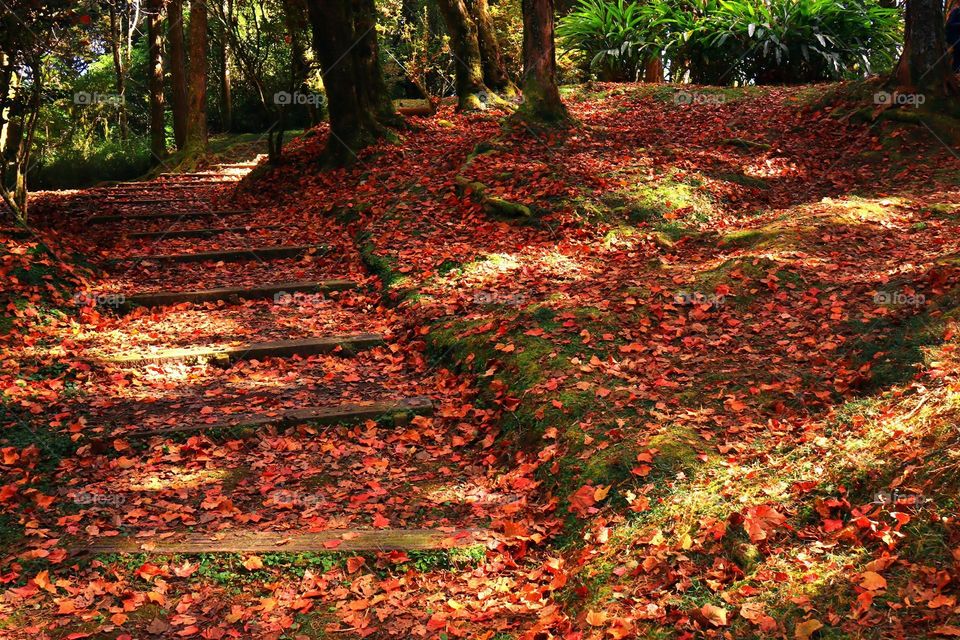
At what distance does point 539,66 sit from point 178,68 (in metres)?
9.93

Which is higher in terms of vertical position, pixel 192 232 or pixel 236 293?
pixel 192 232

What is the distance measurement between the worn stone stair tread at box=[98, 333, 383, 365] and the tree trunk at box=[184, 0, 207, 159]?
10.9 m

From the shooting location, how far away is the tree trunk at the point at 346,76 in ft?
34.9

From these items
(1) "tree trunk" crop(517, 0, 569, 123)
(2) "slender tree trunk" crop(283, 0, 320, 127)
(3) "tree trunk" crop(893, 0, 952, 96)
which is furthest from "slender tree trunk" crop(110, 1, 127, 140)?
(3) "tree trunk" crop(893, 0, 952, 96)

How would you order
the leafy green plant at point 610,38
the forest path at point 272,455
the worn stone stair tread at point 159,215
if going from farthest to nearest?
the leafy green plant at point 610,38 < the worn stone stair tread at point 159,215 < the forest path at point 272,455

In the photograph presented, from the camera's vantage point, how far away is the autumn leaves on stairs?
13.4ft

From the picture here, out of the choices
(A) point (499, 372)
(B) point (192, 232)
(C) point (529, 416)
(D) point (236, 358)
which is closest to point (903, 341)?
(C) point (529, 416)

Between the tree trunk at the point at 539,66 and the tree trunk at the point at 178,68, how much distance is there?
9105mm

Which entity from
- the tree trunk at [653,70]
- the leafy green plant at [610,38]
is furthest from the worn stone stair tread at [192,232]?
the tree trunk at [653,70]

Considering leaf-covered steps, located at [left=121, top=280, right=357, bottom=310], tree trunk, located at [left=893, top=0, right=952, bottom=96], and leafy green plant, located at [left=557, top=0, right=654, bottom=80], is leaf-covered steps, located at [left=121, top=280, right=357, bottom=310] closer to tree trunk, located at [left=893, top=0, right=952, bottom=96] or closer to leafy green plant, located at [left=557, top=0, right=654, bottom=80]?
tree trunk, located at [left=893, top=0, right=952, bottom=96]

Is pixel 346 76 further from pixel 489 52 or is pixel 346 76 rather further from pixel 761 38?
pixel 761 38

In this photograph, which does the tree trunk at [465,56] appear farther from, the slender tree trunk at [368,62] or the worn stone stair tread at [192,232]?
the worn stone stair tread at [192,232]

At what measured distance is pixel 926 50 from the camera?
9289 millimetres

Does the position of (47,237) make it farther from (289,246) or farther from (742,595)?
(742,595)
